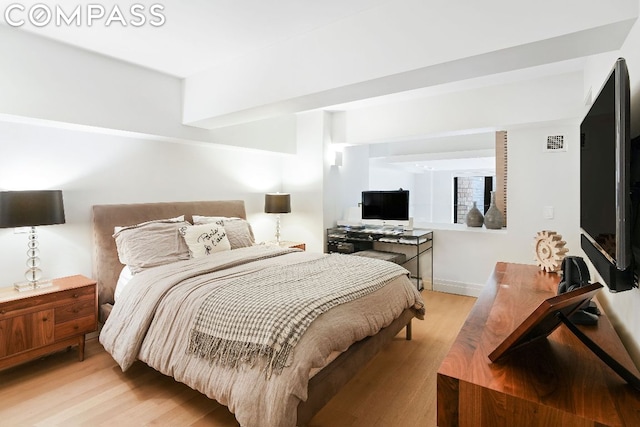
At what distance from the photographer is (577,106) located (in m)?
3.22

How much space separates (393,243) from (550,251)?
2061 mm

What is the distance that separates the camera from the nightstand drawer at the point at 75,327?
252 cm

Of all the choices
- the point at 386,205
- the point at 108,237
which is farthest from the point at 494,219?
the point at 108,237

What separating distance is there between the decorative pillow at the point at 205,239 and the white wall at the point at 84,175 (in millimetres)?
683

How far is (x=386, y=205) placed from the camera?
4.67 m

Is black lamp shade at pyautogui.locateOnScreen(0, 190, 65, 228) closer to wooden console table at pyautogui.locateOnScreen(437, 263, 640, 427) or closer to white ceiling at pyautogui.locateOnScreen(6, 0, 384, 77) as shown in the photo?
white ceiling at pyautogui.locateOnScreen(6, 0, 384, 77)

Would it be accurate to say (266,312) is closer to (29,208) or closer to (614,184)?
(614,184)

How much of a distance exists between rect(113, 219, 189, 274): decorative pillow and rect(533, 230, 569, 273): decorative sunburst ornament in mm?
2983

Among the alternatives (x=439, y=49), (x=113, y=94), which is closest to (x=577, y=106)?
(x=439, y=49)

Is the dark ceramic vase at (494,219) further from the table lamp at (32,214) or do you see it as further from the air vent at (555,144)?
the table lamp at (32,214)

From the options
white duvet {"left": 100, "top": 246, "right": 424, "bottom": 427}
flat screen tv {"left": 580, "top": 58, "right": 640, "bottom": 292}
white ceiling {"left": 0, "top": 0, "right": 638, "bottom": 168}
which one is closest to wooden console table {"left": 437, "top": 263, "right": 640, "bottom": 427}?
flat screen tv {"left": 580, "top": 58, "right": 640, "bottom": 292}

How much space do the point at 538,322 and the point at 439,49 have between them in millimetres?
1562

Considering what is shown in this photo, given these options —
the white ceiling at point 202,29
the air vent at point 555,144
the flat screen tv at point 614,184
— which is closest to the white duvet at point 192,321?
the flat screen tv at point 614,184

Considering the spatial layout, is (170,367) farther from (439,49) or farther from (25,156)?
(439,49)
